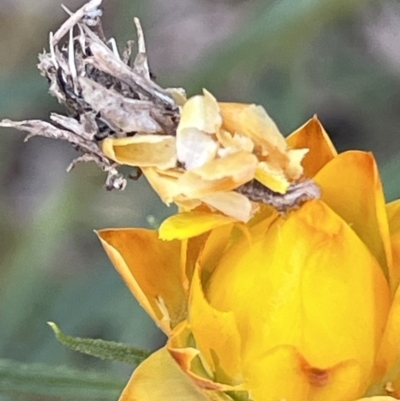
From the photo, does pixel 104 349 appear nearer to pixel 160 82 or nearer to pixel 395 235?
pixel 395 235

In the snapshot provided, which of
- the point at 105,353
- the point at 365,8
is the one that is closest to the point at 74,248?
the point at 365,8

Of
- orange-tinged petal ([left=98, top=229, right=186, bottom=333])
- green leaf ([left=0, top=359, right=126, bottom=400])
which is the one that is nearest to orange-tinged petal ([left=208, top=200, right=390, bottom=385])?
orange-tinged petal ([left=98, top=229, right=186, bottom=333])

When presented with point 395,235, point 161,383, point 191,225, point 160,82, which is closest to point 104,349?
point 161,383

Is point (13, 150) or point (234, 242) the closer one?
point (234, 242)

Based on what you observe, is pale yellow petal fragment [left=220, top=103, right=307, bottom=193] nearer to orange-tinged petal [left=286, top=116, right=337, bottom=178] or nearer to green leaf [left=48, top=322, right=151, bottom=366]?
orange-tinged petal [left=286, top=116, right=337, bottom=178]

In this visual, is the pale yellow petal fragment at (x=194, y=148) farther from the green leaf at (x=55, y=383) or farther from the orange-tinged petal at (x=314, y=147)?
the green leaf at (x=55, y=383)

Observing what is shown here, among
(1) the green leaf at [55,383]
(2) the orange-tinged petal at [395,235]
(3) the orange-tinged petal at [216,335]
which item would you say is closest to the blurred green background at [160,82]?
(1) the green leaf at [55,383]

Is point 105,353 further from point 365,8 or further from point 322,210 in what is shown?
point 365,8
